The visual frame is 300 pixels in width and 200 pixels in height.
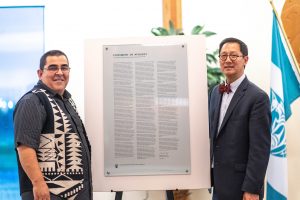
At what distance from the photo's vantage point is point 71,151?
7.60 ft

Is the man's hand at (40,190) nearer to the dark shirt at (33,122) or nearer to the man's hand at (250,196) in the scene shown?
the dark shirt at (33,122)

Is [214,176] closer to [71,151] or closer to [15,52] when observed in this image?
[71,151]

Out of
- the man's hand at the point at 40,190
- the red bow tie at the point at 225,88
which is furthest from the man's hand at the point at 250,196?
the man's hand at the point at 40,190

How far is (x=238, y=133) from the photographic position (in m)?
2.45

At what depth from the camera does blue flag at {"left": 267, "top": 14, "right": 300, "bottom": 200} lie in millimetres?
3115

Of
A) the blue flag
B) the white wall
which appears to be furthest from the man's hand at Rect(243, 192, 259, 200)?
the white wall

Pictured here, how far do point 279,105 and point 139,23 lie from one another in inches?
68.2

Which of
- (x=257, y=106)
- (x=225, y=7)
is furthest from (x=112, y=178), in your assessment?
(x=225, y=7)

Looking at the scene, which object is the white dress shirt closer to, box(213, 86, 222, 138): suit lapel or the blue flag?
box(213, 86, 222, 138): suit lapel

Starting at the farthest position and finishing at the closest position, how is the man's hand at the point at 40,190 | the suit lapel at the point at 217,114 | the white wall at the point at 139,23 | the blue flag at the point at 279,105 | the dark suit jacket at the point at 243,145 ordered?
1. the white wall at the point at 139,23
2. the blue flag at the point at 279,105
3. the suit lapel at the point at 217,114
4. the dark suit jacket at the point at 243,145
5. the man's hand at the point at 40,190

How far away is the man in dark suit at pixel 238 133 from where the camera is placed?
7.77 ft

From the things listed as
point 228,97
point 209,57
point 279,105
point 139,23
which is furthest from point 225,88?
point 139,23

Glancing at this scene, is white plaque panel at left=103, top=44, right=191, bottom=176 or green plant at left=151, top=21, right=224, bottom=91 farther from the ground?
green plant at left=151, top=21, right=224, bottom=91

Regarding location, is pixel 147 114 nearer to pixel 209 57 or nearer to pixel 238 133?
pixel 238 133
